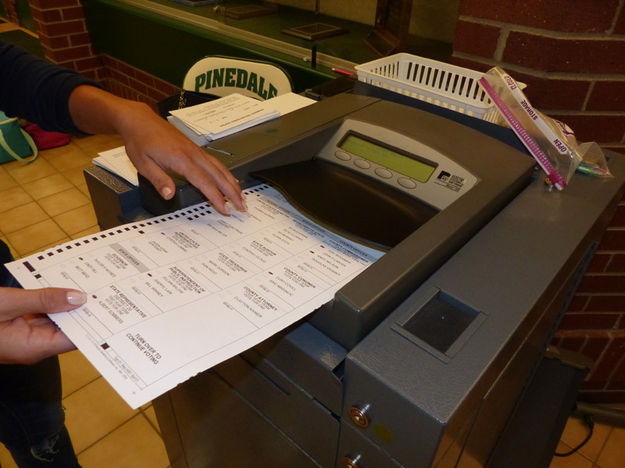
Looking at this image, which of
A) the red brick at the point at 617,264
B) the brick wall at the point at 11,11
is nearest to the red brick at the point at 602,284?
the red brick at the point at 617,264

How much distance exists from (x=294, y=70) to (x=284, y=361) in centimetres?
127

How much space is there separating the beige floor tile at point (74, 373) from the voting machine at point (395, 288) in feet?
2.61

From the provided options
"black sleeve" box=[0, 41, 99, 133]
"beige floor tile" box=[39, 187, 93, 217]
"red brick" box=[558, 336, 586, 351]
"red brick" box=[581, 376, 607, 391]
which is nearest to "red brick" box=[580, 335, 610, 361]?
"red brick" box=[558, 336, 586, 351]

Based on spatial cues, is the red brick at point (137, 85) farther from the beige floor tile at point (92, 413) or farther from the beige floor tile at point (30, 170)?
the beige floor tile at point (92, 413)

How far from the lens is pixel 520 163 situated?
2.05 feet

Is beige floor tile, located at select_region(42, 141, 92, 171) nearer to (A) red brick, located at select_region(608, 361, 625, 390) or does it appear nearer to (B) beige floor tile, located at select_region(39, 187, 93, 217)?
(B) beige floor tile, located at select_region(39, 187, 93, 217)

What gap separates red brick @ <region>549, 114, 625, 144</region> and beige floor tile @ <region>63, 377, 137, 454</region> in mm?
1330

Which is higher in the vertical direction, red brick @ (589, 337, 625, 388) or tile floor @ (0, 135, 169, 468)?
red brick @ (589, 337, 625, 388)

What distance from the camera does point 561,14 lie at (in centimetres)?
82

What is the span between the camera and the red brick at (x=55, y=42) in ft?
8.86

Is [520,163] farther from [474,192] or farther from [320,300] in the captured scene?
[320,300]

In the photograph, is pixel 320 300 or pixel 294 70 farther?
pixel 294 70

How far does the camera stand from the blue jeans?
2.73 feet

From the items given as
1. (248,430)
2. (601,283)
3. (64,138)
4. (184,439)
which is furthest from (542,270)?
(64,138)
